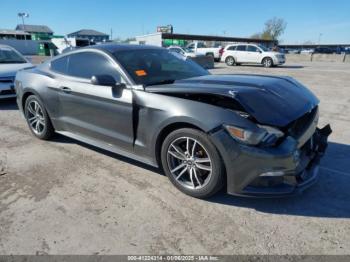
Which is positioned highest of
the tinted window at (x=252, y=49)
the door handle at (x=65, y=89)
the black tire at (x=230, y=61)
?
the tinted window at (x=252, y=49)

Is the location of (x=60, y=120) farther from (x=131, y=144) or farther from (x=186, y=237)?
(x=186, y=237)

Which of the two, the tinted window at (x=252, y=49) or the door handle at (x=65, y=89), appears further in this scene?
the tinted window at (x=252, y=49)

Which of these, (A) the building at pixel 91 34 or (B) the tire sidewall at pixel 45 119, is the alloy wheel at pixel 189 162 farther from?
(A) the building at pixel 91 34

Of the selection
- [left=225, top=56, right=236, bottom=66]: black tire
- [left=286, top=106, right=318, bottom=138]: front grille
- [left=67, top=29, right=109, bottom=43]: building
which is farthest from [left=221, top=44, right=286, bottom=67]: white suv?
[left=67, top=29, right=109, bottom=43]: building

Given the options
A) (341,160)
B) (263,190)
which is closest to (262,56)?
(341,160)

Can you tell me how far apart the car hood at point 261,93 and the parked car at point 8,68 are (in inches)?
219

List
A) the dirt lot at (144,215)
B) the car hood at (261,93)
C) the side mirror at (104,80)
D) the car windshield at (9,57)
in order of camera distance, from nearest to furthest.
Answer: the dirt lot at (144,215)
the car hood at (261,93)
the side mirror at (104,80)
the car windshield at (9,57)

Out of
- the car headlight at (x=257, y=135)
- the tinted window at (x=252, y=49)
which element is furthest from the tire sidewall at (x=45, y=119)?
the tinted window at (x=252, y=49)

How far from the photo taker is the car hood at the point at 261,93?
2734 mm

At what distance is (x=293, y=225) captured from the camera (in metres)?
2.62

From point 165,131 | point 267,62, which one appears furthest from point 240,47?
point 165,131

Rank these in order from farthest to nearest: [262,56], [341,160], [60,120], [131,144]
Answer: [262,56] → [60,120] → [341,160] → [131,144]

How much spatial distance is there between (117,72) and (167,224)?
1917 millimetres

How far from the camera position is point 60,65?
445cm
